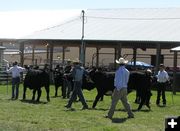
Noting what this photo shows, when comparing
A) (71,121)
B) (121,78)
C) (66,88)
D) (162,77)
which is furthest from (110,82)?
(66,88)

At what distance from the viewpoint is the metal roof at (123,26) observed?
111 ft

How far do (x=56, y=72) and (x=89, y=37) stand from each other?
1238 centimetres

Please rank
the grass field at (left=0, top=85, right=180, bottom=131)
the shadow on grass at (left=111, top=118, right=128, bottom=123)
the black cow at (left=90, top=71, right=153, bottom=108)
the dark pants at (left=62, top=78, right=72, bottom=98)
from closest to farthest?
→ the grass field at (left=0, top=85, right=180, bottom=131), the shadow on grass at (left=111, top=118, right=128, bottom=123), the black cow at (left=90, top=71, right=153, bottom=108), the dark pants at (left=62, top=78, right=72, bottom=98)

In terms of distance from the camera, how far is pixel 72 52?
59.7 m

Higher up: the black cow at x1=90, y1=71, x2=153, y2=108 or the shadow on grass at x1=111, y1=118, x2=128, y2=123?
the black cow at x1=90, y1=71, x2=153, y2=108

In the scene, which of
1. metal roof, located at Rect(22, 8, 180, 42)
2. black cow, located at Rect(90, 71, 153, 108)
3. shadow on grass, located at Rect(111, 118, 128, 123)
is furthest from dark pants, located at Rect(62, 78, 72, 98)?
metal roof, located at Rect(22, 8, 180, 42)

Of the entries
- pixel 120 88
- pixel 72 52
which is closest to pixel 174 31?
pixel 120 88

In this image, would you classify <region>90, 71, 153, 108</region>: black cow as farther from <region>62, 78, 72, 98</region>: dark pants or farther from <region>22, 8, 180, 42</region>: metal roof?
<region>22, 8, 180, 42</region>: metal roof

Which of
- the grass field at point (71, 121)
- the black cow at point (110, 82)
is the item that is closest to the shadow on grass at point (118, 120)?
the grass field at point (71, 121)

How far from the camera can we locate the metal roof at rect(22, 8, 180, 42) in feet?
111

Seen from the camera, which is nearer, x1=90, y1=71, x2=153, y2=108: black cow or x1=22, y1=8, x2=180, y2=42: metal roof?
x1=90, y1=71, x2=153, y2=108: black cow

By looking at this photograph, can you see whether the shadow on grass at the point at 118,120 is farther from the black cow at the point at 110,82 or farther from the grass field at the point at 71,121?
the black cow at the point at 110,82

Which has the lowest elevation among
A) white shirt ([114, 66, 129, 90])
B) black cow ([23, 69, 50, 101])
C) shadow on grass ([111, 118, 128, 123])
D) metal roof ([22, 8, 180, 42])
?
shadow on grass ([111, 118, 128, 123])

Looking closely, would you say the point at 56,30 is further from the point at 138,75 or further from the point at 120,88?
the point at 120,88
